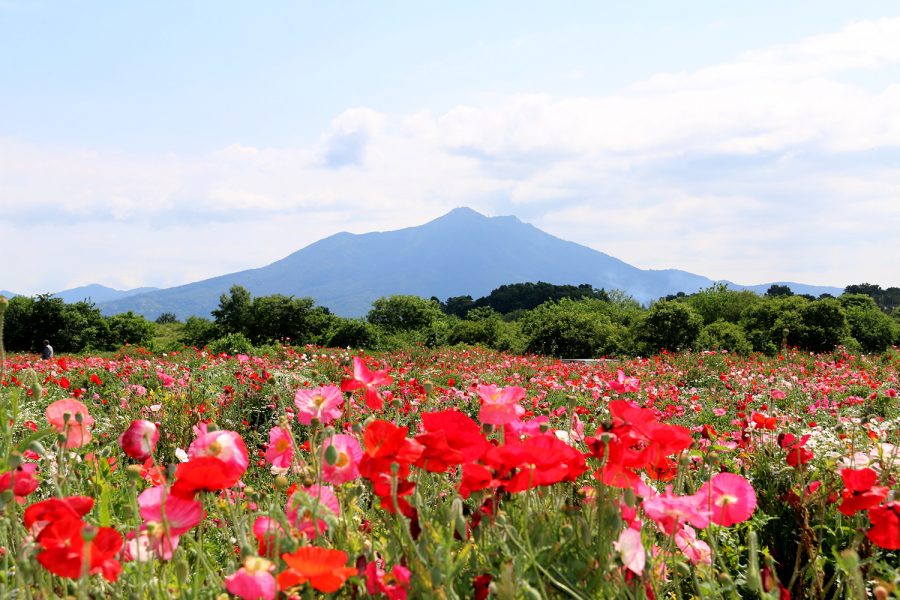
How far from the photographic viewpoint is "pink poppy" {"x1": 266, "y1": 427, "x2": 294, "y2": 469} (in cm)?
156

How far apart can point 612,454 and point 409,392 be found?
3960 mm

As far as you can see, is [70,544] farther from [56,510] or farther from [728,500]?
[728,500]

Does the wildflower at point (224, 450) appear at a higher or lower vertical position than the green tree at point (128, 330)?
higher

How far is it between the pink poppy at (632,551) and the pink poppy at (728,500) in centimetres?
21

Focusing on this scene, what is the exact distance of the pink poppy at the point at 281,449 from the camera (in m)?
1.56

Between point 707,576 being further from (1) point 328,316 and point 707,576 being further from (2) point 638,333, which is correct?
(1) point 328,316

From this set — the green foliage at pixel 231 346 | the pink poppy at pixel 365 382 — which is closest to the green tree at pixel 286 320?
the green foliage at pixel 231 346

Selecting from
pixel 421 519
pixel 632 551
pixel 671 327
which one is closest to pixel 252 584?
pixel 421 519

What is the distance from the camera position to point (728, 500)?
1369 mm

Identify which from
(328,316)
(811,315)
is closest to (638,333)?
(811,315)

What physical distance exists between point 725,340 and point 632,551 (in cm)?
2003

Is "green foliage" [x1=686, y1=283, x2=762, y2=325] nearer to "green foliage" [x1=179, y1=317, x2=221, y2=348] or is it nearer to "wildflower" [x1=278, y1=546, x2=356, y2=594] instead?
"green foliage" [x1=179, y1=317, x2=221, y2=348]

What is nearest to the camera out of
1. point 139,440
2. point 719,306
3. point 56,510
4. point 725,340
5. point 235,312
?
point 56,510

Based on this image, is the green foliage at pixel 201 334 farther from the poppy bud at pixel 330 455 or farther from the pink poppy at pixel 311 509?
the poppy bud at pixel 330 455
